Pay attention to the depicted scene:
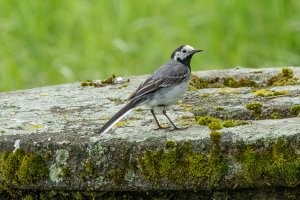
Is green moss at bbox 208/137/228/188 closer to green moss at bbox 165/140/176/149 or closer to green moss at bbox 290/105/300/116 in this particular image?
green moss at bbox 165/140/176/149

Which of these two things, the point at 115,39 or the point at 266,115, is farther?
the point at 115,39

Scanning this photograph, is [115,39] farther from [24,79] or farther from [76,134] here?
[76,134]

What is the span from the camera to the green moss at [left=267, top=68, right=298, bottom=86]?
18.6 feet

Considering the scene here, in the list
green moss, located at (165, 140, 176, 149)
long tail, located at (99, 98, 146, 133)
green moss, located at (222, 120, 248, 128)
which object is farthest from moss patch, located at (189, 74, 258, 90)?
green moss, located at (165, 140, 176, 149)

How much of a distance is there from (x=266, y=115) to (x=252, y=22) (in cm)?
432

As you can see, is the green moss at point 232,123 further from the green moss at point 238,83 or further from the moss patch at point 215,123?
the green moss at point 238,83

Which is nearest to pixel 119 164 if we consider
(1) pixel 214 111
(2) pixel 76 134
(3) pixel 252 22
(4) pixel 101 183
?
(4) pixel 101 183

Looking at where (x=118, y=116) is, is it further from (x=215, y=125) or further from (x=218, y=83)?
(x=218, y=83)

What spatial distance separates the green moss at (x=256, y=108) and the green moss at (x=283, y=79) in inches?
33.9

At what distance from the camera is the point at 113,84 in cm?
601

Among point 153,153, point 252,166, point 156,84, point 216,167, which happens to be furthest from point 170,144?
point 156,84

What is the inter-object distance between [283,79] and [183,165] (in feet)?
6.53

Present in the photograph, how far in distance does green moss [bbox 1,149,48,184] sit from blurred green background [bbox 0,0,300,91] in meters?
4.15

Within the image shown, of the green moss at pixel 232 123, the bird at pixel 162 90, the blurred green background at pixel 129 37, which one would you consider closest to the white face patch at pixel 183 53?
the bird at pixel 162 90
